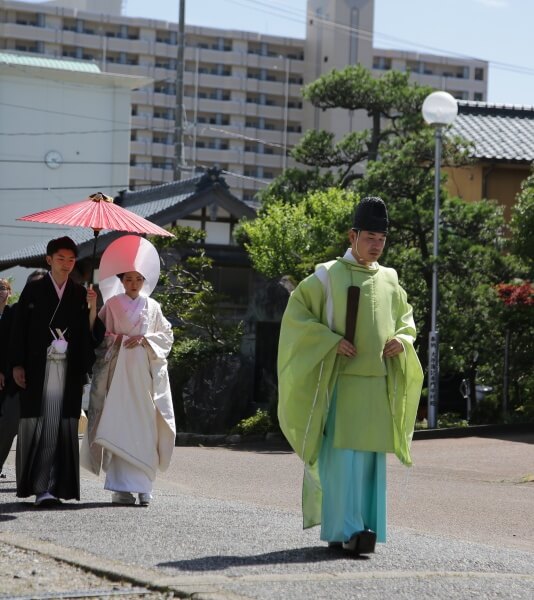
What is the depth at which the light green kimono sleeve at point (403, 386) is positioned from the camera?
7.16 m

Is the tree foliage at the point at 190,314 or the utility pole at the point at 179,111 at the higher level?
the utility pole at the point at 179,111

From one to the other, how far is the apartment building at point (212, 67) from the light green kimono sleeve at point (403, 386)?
74.9 m

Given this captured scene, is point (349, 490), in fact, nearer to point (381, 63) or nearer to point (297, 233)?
point (297, 233)

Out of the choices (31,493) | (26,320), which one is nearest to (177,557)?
(31,493)

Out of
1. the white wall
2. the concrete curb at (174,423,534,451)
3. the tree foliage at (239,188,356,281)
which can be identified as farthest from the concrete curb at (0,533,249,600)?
the white wall

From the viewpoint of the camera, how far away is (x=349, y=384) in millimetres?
7066

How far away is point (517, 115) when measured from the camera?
3378 centimetres

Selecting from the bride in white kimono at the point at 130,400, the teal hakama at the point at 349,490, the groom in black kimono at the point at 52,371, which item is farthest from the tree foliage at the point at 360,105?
the teal hakama at the point at 349,490

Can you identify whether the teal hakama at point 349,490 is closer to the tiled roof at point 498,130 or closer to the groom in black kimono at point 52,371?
the groom in black kimono at point 52,371

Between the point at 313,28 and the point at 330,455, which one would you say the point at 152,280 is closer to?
the point at 330,455

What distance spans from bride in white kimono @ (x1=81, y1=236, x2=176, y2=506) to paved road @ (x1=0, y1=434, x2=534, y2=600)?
0.90 ft

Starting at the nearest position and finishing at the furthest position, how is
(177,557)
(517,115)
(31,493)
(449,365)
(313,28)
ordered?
(177,557) → (31,493) → (449,365) → (517,115) → (313,28)

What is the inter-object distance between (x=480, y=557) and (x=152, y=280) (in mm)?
3762

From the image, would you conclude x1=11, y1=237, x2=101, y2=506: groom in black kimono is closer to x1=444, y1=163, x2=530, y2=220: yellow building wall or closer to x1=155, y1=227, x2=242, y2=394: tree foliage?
x1=155, y1=227, x2=242, y2=394: tree foliage
